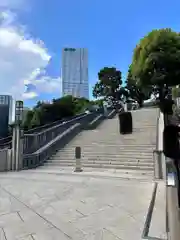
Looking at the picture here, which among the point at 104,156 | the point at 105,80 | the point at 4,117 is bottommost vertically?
the point at 104,156

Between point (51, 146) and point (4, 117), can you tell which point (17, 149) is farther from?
point (4, 117)

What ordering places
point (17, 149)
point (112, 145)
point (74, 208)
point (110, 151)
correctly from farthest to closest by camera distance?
1. point (112, 145)
2. point (110, 151)
3. point (17, 149)
4. point (74, 208)

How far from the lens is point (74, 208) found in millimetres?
5527

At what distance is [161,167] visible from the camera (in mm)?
8617

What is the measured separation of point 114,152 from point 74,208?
7365 millimetres

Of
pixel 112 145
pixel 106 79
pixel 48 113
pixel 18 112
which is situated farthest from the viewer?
pixel 106 79

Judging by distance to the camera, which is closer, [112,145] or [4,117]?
[112,145]

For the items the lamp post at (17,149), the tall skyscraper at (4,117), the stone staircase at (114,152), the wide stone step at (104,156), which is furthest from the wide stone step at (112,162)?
the tall skyscraper at (4,117)

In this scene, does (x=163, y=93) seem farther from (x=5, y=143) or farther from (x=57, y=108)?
(x=57, y=108)

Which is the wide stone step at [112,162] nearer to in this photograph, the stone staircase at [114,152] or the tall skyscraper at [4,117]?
the stone staircase at [114,152]

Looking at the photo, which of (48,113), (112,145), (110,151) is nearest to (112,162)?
(110,151)

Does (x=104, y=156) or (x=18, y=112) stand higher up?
(x=18, y=112)

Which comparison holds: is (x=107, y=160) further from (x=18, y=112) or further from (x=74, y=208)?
(x=74, y=208)

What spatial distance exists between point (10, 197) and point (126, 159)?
20.2ft
